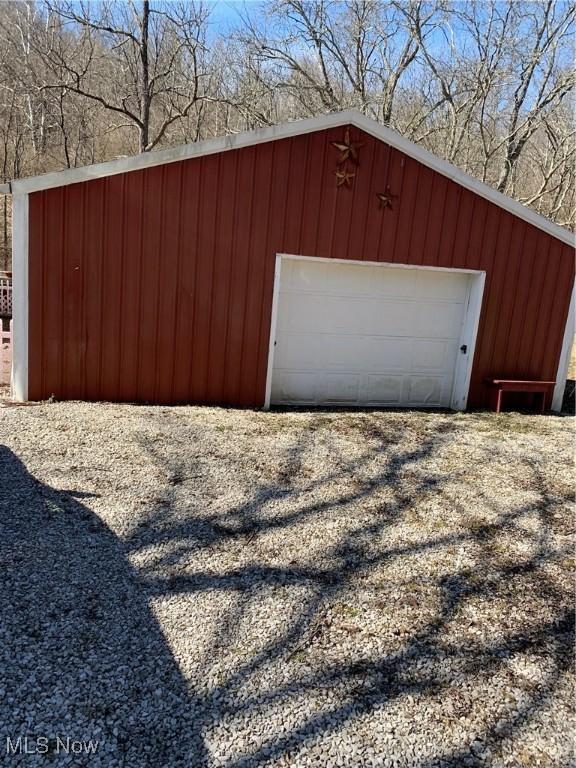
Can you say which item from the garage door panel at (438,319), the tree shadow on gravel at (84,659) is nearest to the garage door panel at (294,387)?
the garage door panel at (438,319)

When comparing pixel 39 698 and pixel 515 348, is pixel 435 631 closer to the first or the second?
pixel 39 698

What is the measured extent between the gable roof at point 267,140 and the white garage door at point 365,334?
1.06 meters

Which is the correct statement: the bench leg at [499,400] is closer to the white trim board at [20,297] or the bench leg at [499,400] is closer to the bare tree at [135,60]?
the white trim board at [20,297]

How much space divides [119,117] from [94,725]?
73.2 feet

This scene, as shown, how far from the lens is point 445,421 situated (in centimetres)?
623

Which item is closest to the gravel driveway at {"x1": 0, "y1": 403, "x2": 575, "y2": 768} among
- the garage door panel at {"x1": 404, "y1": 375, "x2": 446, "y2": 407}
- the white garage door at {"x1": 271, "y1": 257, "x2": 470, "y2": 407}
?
the white garage door at {"x1": 271, "y1": 257, "x2": 470, "y2": 407}

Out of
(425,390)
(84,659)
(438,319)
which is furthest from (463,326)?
(84,659)

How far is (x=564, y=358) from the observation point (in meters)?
7.28

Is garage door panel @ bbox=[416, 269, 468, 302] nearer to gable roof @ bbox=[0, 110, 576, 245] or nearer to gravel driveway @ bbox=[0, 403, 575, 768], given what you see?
gable roof @ bbox=[0, 110, 576, 245]

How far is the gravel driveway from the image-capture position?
5.87ft

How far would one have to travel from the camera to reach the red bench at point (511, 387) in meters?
6.86

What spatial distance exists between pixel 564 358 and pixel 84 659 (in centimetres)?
709

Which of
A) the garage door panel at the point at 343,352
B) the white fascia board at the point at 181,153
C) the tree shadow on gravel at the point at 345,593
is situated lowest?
the tree shadow on gravel at the point at 345,593

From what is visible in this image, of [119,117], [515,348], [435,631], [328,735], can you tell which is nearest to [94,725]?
[328,735]
